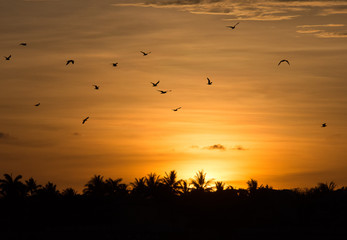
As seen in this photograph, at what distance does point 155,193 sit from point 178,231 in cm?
1616

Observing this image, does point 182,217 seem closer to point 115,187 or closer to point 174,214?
point 174,214

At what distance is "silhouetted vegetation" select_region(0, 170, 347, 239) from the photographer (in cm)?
8431

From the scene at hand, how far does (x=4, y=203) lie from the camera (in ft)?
318

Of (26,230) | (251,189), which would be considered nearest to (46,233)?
(26,230)

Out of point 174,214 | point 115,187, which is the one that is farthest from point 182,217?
point 115,187

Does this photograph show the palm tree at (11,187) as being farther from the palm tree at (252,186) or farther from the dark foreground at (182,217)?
the palm tree at (252,186)

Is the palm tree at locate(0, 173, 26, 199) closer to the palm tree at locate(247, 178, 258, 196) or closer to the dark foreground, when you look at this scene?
the dark foreground

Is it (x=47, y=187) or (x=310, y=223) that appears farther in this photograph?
(x=47, y=187)

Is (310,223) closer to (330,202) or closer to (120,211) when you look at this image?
(330,202)

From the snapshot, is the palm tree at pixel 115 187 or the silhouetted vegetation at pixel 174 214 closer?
the silhouetted vegetation at pixel 174 214

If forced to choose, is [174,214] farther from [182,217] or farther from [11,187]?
[11,187]

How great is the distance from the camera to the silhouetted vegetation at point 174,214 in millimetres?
84312

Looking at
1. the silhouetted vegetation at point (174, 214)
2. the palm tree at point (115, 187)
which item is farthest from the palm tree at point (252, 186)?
the palm tree at point (115, 187)

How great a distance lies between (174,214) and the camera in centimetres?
9456
